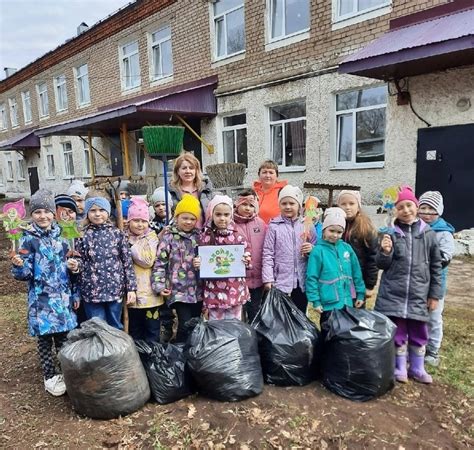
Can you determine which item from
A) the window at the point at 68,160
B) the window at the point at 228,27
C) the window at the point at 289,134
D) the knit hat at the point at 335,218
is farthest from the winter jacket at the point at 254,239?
the window at the point at 68,160

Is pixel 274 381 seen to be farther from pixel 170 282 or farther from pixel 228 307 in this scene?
pixel 170 282

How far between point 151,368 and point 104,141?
42.6 feet

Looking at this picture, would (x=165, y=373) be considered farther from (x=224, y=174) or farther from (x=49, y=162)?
(x=49, y=162)

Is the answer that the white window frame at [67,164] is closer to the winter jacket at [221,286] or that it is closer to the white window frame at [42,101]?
the white window frame at [42,101]

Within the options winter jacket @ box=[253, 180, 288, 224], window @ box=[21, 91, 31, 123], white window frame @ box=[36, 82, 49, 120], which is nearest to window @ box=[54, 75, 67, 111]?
white window frame @ box=[36, 82, 49, 120]

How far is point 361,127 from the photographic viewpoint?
729 centimetres

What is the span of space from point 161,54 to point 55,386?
431 inches

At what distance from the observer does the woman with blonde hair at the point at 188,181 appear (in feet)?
10.5

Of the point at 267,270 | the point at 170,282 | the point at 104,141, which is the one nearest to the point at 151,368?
the point at 170,282

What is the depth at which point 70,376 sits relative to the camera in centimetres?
226

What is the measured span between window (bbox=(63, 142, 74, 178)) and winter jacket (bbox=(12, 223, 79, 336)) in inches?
605

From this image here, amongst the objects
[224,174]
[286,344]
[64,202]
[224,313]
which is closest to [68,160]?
[224,174]

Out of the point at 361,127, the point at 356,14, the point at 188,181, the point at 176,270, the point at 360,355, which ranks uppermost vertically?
the point at 356,14

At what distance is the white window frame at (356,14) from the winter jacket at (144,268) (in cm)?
616
